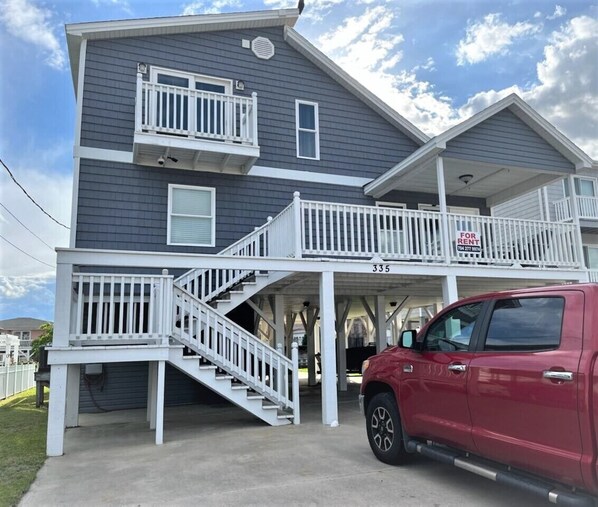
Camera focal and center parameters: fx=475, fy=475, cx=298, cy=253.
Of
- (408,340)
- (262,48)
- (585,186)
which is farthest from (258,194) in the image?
(585,186)

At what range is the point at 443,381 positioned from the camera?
445 centimetres

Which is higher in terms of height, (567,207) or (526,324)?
(567,207)

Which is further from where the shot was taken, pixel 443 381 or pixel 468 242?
pixel 468 242

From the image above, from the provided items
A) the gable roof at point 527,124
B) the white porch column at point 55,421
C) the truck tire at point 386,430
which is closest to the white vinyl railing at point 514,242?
the gable roof at point 527,124

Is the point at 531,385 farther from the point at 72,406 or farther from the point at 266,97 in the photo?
the point at 266,97

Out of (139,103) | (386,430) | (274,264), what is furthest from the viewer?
(139,103)

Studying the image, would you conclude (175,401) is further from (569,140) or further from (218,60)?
(569,140)

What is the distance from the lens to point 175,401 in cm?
1116

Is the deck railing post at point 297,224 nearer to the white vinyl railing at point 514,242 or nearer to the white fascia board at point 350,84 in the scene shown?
the white vinyl railing at point 514,242

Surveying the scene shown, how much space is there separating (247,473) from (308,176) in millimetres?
8396

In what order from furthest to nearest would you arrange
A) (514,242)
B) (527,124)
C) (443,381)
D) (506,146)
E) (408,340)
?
1. (527,124)
2. (514,242)
3. (506,146)
4. (408,340)
5. (443,381)

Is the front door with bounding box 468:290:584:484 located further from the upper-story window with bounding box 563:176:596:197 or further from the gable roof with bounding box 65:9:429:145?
the upper-story window with bounding box 563:176:596:197

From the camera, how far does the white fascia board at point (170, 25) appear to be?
419 inches

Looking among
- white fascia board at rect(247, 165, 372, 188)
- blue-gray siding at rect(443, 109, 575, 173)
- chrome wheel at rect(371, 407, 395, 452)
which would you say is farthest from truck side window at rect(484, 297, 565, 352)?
white fascia board at rect(247, 165, 372, 188)
